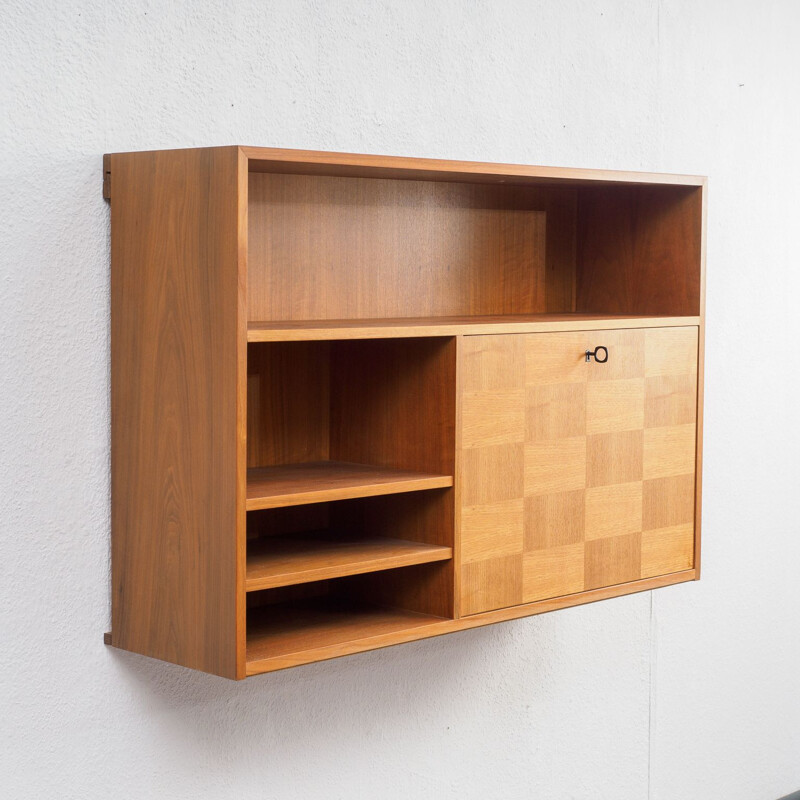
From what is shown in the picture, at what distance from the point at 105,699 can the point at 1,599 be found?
0.78ft

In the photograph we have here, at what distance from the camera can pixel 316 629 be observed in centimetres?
175

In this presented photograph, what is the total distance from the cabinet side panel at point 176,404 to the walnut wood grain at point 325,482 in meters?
0.10

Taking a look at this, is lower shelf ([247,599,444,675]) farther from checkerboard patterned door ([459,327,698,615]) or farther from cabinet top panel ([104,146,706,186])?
cabinet top panel ([104,146,706,186])

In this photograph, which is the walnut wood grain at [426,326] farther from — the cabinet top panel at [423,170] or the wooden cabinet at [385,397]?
the cabinet top panel at [423,170]

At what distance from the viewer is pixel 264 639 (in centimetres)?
168

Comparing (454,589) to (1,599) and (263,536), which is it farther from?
(1,599)

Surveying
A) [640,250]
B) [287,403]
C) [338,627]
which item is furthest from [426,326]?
[640,250]

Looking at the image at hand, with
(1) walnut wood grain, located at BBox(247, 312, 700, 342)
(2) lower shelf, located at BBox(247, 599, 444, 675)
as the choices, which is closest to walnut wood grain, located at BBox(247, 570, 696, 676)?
(2) lower shelf, located at BBox(247, 599, 444, 675)

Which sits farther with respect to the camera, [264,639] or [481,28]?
[481,28]

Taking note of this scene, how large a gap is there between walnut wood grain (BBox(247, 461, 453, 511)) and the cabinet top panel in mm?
449

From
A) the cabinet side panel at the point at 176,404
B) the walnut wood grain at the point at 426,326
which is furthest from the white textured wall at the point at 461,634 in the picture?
the walnut wood grain at the point at 426,326

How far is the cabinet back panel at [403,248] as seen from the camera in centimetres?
191

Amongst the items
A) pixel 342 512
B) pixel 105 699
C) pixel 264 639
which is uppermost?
pixel 342 512

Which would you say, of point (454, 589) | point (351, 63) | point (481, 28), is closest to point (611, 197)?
point (481, 28)
